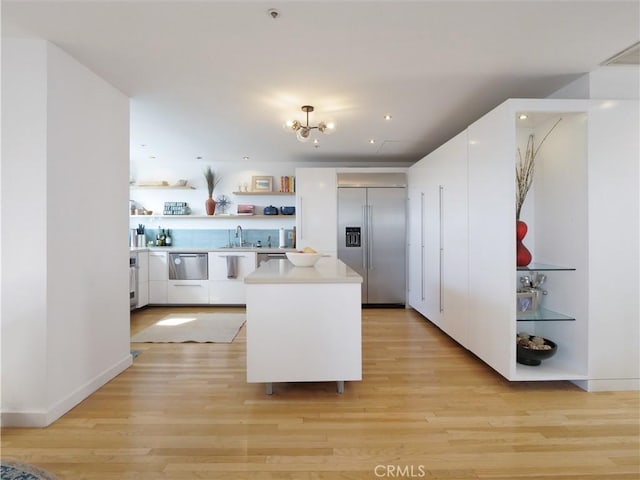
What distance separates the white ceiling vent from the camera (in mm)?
2144

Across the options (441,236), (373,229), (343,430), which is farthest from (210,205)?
(343,430)

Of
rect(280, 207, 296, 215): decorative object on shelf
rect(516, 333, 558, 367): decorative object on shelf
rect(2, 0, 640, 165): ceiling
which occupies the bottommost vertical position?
rect(516, 333, 558, 367): decorative object on shelf

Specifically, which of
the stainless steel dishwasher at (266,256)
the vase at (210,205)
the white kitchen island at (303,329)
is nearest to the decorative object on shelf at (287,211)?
the stainless steel dishwasher at (266,256)

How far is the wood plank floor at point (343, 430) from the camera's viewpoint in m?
1.63

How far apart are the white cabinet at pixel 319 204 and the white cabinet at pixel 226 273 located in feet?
2.84

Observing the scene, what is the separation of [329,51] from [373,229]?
3220 mm

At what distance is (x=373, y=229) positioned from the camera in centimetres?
509

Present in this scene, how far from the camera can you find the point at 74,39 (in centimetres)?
203

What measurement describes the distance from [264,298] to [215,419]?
0.80m

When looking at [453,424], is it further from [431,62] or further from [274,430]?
[431,62]

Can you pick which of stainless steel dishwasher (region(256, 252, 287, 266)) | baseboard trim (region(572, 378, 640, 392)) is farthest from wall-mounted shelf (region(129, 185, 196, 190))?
baseboard trim (region(572, 378, 640, 392))

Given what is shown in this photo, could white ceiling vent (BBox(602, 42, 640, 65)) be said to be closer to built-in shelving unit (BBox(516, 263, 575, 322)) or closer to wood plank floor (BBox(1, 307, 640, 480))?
built-in shelving unit (BBox(516, 263, 575, 322))

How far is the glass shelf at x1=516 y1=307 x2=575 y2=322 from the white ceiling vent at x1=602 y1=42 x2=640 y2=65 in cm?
186

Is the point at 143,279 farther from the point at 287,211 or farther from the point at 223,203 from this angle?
the point at 287,211
